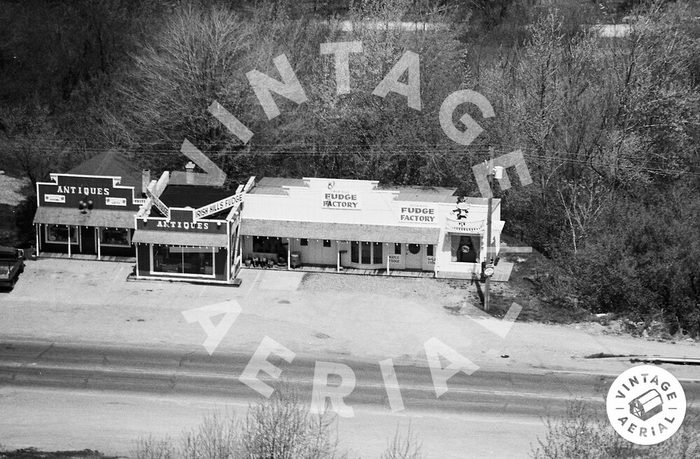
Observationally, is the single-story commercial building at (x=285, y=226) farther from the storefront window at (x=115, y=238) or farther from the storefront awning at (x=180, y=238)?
the storefront awning at (x=180, y=238)

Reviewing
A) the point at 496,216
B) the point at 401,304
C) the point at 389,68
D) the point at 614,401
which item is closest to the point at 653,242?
the point at 496,216

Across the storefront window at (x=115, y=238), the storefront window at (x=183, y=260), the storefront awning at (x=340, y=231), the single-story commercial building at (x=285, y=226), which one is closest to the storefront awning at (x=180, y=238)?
the single-story commercial building at (x=285, y=226)

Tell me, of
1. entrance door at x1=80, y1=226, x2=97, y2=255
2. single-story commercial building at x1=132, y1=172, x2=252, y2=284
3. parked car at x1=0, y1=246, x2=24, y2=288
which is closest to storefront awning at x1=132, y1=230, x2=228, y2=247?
single-story commercial building at x1=132, y1=172, x2=252, y2=284

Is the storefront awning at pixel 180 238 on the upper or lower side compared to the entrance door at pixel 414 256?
upper

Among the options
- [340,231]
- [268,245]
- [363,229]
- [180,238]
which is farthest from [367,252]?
[180,238]

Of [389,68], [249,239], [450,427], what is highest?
[389,68]

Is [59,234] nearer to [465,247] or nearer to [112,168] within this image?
[112,168]

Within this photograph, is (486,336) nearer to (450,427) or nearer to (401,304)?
(401,304)
